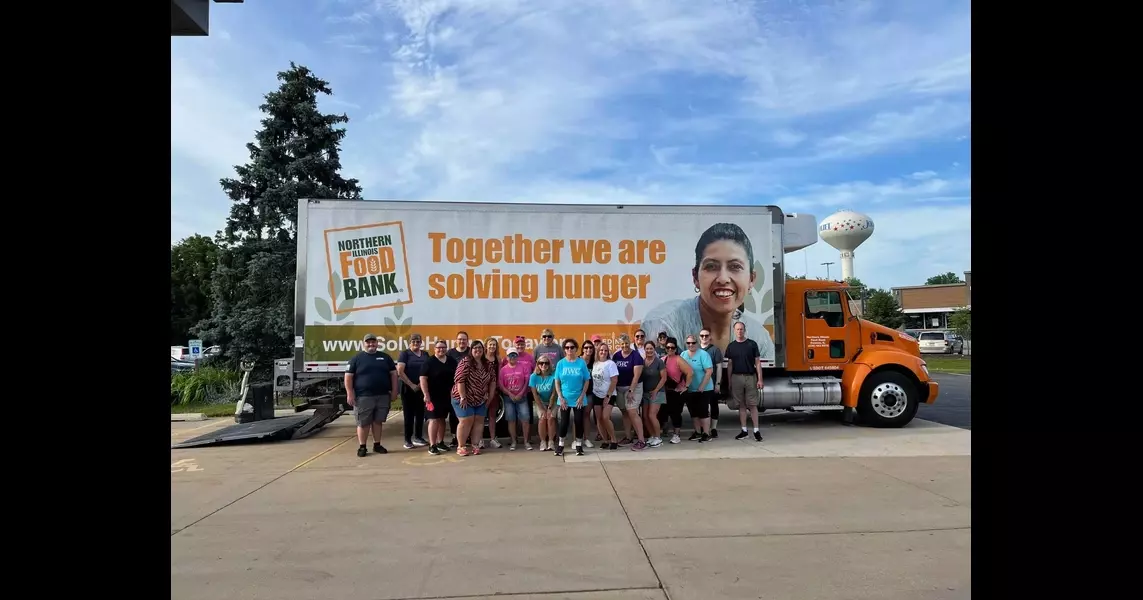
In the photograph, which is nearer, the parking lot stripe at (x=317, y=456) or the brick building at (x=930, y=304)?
the parking lot stripe at (x=317, y=456)

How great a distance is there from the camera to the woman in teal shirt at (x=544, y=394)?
805 cm

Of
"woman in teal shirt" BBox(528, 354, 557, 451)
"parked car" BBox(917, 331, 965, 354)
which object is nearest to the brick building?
"parked car" BBox(917, 331, 965, 354)

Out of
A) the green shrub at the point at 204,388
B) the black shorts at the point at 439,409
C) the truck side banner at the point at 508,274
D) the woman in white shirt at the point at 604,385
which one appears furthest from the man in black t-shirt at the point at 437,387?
the green shrub at the point at 204,388

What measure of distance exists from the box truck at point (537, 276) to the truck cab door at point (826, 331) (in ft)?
1.70

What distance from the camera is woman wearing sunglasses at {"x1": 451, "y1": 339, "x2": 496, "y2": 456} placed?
311 inches

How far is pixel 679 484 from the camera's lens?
6227mm

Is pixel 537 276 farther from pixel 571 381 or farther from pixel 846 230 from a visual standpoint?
pixel 846 230

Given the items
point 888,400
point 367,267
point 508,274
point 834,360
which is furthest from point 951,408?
point 367,267

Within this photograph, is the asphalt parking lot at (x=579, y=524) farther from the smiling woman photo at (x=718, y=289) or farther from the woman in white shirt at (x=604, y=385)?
the smiling woman photo at (x=718, y=289)
